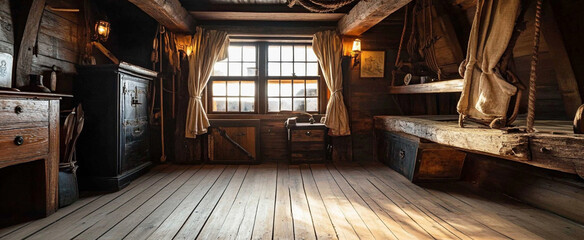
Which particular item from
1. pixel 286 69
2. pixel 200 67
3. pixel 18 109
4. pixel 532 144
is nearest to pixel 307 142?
pixel 286 69

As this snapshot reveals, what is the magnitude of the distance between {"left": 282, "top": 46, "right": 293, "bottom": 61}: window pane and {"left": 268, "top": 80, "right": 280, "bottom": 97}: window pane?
47 centimetres

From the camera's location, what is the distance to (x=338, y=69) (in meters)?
4.91

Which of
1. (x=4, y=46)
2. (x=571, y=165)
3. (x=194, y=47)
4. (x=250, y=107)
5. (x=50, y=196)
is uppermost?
(x=194, y=47)

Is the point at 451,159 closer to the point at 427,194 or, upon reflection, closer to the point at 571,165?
the point at 427,194

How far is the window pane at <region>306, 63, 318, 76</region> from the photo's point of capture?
208 inches

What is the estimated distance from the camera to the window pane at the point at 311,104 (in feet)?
17.3

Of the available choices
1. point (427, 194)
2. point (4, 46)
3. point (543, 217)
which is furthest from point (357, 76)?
point (4, 46)

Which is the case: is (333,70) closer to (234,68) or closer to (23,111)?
(234,68)

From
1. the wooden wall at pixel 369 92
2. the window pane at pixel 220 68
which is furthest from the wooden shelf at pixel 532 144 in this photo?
the window pane at pixel 220 68

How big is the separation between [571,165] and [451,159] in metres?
1.78

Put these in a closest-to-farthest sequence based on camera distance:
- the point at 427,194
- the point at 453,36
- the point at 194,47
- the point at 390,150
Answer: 1. the point at 427,194
2. the point at 453,36
3. the point at 390,150
4. the point at 194,47

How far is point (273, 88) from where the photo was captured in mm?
5219

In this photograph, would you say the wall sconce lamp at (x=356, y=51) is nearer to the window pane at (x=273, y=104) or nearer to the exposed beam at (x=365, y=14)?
the exposed beam at (x=365, y=14)

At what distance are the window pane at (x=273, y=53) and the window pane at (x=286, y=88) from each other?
45cm
